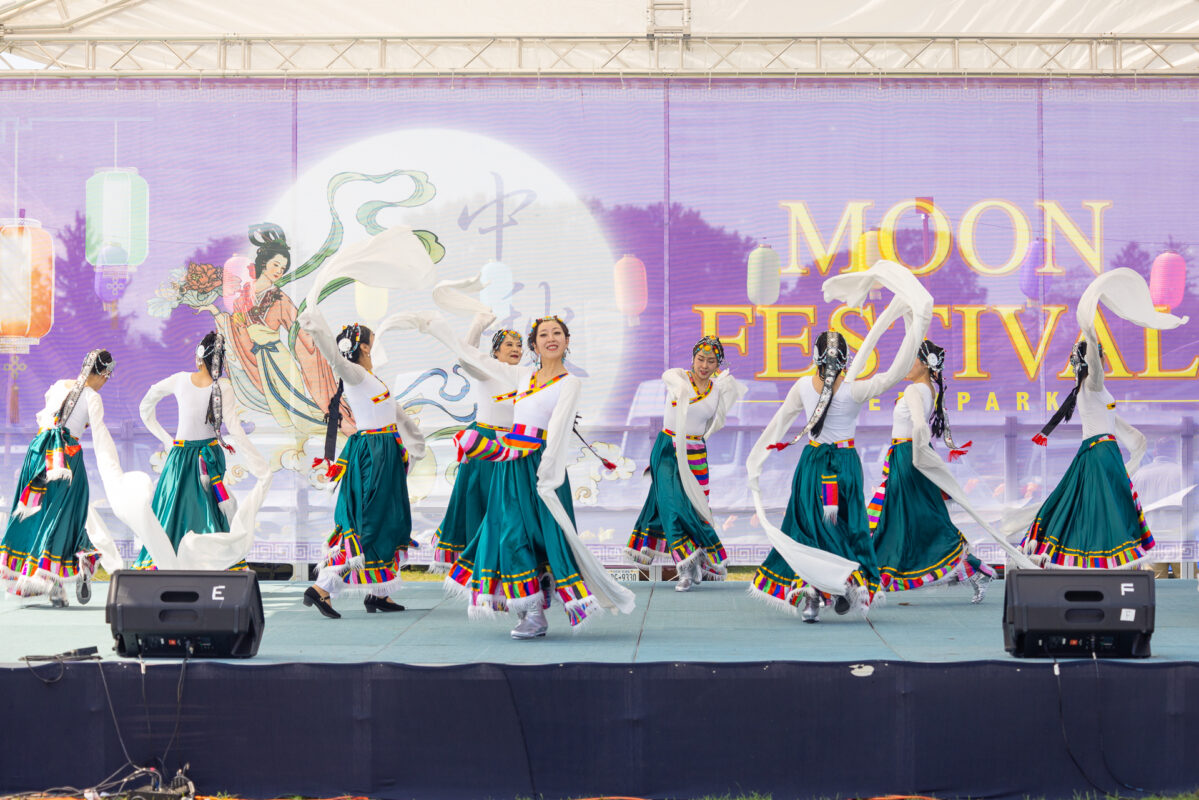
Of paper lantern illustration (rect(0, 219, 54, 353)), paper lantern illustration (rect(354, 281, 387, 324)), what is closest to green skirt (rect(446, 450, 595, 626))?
paper lantern illustration (rect(354, 281, 387, 324))

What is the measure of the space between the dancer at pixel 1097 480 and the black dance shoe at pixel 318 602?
12.1 ft

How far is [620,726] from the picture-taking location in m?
3.86

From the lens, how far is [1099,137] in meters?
7.64

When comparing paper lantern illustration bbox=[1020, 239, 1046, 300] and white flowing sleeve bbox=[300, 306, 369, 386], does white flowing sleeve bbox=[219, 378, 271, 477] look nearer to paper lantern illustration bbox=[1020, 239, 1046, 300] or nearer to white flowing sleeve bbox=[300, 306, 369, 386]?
white flowing sleeve bbox=[300, 306, 369, 386]

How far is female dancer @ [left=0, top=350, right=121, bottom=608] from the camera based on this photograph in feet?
21.1

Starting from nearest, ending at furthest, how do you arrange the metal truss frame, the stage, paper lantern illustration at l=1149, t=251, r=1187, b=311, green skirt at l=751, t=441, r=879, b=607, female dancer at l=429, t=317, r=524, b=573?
the stage
green skirt at l=751, t=441, r=879, b=607
female dancer at l=429, t=317, r=524, b=573
the metal truss frame
paper lantern illustration at l=1149, t=251, r=1187, b=311

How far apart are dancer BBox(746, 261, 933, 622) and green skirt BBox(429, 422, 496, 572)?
1407 mm

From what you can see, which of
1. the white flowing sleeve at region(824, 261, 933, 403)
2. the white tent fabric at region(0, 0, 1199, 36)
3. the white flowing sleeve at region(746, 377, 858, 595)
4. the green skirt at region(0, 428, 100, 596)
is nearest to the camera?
the white flowing sleeve at region(824, 261, 933, 403)

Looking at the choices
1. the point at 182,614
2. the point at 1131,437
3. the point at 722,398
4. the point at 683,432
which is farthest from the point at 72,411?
the point at 1131,437

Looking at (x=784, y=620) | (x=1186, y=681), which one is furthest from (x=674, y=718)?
(x=784, y=620)

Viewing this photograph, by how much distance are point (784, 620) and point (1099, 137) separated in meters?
4.00

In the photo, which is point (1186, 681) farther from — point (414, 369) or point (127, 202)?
point (127, 202)

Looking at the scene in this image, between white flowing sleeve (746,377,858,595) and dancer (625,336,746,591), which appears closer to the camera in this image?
white flowing sleeve (746,377,858,595)

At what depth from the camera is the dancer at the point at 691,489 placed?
22.9 feet
